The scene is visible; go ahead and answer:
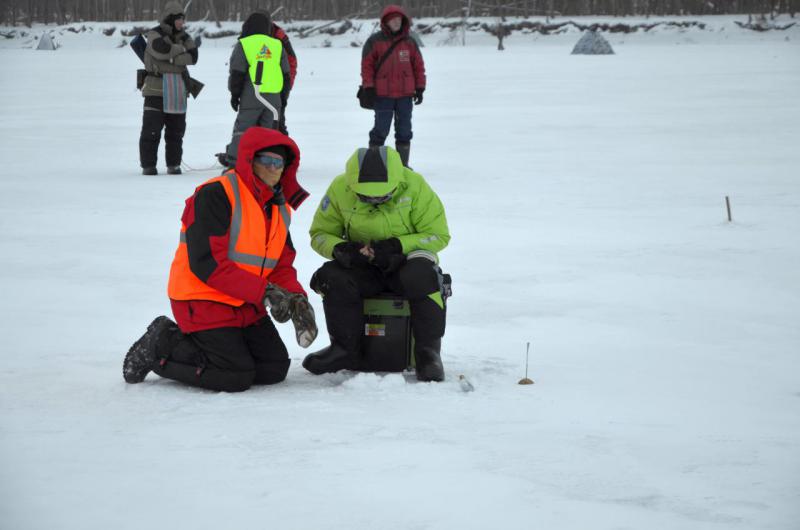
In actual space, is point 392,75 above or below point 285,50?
below

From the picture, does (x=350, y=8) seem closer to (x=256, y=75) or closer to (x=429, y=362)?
(x=256, y=75)

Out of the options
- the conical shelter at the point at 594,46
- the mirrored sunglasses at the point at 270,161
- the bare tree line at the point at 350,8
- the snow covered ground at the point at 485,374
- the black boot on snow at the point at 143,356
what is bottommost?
the snow covered ground at the point at 485,374

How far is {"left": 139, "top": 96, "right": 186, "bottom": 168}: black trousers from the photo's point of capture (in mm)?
9195

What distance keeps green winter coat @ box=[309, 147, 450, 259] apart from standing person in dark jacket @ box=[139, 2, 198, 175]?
5.36m

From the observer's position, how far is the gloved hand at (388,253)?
3.91 metres

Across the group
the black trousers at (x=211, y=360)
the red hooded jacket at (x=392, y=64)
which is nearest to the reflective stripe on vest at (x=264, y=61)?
the red hooded jacket at (x=392, y=64)

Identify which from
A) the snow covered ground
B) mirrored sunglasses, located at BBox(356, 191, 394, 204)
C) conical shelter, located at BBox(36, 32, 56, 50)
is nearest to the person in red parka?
the snow covered ground

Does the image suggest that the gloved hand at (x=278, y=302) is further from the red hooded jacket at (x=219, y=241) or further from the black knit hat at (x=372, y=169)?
the black knit hat at (x=372, y=169)

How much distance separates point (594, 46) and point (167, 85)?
24.5m

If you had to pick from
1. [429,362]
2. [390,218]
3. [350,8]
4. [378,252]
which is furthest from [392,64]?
[350,8]

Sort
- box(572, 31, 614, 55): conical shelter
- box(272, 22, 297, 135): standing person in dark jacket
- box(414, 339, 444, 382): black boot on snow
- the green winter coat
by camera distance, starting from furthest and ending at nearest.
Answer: box(572, 31, 614, 55): conical shelter
box(272, 22, 297, 135): standing person in dark jacket
the green winter coat
box(414, 339, 444, 382): black boot on snow

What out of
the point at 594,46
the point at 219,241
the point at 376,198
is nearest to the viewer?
the point at 219,241

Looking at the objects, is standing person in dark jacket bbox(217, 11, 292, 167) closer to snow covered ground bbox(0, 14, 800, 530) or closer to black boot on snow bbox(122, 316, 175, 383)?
snow covered ground bbox(0, 14, 800, 530)

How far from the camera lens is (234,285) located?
364 centimetres
